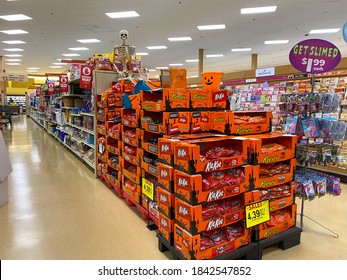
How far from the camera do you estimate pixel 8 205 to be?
3.94 m

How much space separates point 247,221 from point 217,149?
0.67 metres

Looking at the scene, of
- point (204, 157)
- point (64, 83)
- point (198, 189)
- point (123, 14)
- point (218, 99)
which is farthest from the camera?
point (123, 14)

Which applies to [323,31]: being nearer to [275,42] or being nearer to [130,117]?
[275,42]

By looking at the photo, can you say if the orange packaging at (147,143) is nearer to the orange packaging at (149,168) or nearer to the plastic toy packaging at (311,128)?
the orange packaging at (149,168)

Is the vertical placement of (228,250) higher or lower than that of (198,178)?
lower

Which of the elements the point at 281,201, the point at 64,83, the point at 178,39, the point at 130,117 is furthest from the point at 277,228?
the point at 178,39

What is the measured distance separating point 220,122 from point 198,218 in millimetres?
1136

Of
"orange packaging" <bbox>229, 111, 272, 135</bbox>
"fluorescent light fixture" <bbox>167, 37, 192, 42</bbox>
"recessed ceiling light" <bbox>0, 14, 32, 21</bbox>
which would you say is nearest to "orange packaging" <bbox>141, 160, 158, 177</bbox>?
"orange packaging" <bbox>229, 111, 272, 135</bbox>

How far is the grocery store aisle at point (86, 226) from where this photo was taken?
8.63 feet

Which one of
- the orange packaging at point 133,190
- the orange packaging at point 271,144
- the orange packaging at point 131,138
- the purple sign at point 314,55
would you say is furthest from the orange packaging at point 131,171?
the purple sign at point 314,55

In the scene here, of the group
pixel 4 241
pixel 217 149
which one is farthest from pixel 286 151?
pixel 4 241

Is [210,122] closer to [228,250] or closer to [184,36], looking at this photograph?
[228,250]

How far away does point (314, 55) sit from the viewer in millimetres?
3119

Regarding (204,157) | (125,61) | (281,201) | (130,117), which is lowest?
(281,201)
